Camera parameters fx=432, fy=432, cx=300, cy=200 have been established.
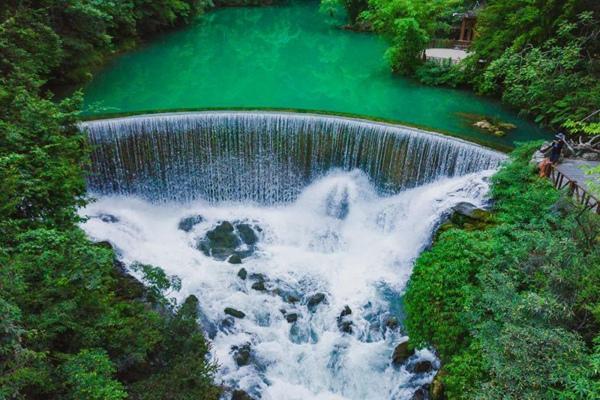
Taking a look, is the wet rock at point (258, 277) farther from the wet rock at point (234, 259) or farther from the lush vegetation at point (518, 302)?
the lush vegetation at point (518, 302)

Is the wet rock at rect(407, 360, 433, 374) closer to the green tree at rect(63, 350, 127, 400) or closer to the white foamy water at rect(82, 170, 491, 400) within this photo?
the white foamy water at rect(82, 170, 491, 400)

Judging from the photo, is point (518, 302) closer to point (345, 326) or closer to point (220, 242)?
point (345, 326)

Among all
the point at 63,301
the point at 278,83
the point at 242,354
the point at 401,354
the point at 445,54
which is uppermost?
the point at 445,54

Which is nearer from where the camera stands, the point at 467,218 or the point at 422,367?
the point at 422,367

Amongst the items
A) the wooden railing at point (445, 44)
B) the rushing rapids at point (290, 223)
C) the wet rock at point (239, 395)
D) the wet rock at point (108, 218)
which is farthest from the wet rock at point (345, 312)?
the wooden railing at point (445, 44)

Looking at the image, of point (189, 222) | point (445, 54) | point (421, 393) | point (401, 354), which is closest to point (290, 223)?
point (189, 222)

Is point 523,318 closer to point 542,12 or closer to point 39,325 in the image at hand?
point 39,325
